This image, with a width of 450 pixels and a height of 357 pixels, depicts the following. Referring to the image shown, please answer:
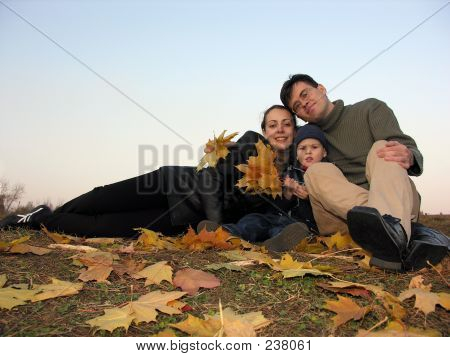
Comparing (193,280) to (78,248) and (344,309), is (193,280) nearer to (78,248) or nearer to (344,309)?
(344,309)

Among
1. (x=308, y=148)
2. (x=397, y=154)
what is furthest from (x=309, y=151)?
(x=397, y=154)

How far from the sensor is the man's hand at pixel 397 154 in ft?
8.92

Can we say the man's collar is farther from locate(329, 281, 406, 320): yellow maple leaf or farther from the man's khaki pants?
locate(329, 281, 406, 320): yellow maple leaf

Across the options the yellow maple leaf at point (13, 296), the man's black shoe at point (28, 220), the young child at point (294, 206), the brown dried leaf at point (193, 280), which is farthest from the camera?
the man's black shoe at point (28, 220)

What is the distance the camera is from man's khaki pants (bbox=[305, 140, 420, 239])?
8.12 ft

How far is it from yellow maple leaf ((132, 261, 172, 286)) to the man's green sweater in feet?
6.65

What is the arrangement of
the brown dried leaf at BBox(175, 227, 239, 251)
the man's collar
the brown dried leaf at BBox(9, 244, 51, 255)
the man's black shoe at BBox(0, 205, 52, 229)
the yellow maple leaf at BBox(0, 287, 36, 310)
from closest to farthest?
1. the yellow maple leaf at BBox(0, 287, 36, 310)
2. the brown dried leaf at BBox(9, 244, 51, 255)
3. the brown dried leaf at BBox(175, 227, 239, 251)
4. the man's collar
5. the man's black shoe at BBox(0, 205, 52, 229)

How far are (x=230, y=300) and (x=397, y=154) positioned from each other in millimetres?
1656

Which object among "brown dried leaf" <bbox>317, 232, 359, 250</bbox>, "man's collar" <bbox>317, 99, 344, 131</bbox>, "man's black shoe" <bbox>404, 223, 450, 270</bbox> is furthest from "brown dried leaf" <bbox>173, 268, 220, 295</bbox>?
"man's collar" <bbox>317, 99, 344, 131</bbox>

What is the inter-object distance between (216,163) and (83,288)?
7.01 feet

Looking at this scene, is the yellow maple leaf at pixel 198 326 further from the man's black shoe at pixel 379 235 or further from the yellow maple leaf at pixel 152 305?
the man's black shoe at pixel 379 235

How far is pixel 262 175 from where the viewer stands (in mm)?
3648

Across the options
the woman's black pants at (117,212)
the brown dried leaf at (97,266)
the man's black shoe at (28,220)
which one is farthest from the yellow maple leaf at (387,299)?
the man's black shoe at (28,220)
